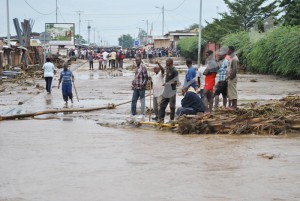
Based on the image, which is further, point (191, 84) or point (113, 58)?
point (113, 58)

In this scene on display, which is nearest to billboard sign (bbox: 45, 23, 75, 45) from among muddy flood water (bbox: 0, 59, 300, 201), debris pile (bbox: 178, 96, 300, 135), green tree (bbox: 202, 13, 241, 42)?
green tree (bbox: 202, 13, 241, 42)

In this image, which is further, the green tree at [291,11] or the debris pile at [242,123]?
the green tree at [291,11]

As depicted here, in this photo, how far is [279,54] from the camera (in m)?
29.1

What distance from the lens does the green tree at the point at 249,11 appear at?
51.0m

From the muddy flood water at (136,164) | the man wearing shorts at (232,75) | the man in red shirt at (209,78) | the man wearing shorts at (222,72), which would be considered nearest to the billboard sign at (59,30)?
the muddy flood water at (136,164)

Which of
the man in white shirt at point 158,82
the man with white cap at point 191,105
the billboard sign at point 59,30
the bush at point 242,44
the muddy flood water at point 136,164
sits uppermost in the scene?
the billboard sign at point 59,30

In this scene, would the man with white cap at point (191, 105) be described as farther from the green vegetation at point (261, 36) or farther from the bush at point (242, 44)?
the bush at point (242, 44)

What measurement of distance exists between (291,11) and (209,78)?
28509 millimetres

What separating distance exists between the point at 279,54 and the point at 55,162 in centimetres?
2295

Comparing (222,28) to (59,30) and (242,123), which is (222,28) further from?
(242,123)

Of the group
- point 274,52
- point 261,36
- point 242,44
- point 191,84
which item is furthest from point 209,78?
point 242,44

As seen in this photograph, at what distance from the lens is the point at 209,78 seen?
42.2ft

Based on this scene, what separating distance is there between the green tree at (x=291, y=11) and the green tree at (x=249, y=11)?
9.22 meters

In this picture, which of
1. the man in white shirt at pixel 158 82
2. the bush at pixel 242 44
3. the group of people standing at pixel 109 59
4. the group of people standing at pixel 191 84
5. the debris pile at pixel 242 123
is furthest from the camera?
the group of people standing at pixel 109 59
